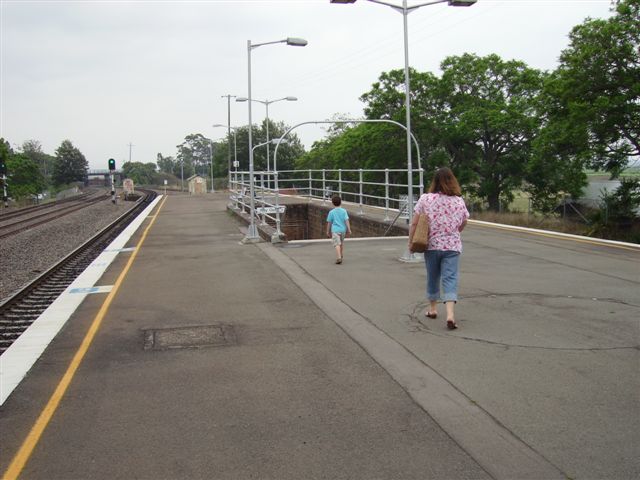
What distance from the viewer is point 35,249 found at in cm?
1809

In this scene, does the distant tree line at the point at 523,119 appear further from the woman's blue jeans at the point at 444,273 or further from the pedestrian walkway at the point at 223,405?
the pedestrian walkway at the point at 223,405

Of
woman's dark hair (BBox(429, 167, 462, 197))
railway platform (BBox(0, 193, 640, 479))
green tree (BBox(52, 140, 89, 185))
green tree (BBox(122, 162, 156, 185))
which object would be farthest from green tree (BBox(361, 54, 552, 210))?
green tree (BBox(122, 162, 156, 185))

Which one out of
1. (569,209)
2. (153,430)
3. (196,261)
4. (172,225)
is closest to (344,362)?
(153,430)

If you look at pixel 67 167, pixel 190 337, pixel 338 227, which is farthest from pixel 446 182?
pixel 67 167

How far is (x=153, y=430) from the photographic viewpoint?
4059 mm

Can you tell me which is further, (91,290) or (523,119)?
(523,119)

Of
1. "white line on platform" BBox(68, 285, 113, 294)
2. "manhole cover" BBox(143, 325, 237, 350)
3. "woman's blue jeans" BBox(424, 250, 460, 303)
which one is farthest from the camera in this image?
"white line on platform" BBox(68, 285, 113, 294)

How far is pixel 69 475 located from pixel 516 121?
1448 inches

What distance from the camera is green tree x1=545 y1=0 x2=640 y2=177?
75.8ft

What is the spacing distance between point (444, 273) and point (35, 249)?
1492 centimetres

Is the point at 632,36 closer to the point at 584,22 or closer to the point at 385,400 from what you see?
the point at 584,22

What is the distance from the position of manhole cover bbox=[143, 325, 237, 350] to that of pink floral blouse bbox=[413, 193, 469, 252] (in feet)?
7.75

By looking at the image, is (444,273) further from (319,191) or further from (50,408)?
(319,191)

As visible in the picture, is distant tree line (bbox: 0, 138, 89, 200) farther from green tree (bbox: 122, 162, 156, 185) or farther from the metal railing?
the metal railing
